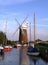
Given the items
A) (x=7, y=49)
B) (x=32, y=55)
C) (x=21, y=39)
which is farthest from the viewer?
(x=21, y=39)

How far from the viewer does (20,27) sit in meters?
178

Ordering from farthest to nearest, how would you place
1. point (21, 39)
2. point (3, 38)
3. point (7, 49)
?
point (21, 39), point (3, 38), point (7, 49)

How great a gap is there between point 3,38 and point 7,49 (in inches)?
713

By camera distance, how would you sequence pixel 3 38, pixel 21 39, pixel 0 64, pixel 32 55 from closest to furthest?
1. pixel 0 64
2. pixel 32 55
3. pixel 3 38
4. pixel 21 39

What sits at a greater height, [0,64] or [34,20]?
[34,20]

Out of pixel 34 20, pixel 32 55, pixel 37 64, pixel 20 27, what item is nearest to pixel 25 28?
pixel 20 27

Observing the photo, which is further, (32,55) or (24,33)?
(24,33)

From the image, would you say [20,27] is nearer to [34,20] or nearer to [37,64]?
[34,20]

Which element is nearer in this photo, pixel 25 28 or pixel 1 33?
pixel 1 33

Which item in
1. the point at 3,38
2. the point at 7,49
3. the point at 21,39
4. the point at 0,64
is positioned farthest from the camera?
the point at 21,39

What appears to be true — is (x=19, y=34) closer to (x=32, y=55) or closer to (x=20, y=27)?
(x=20, y=27)

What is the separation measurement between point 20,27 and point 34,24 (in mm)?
86172

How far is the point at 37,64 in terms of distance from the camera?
44656 millimetres

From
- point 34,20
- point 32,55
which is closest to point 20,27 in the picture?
point 34,20
